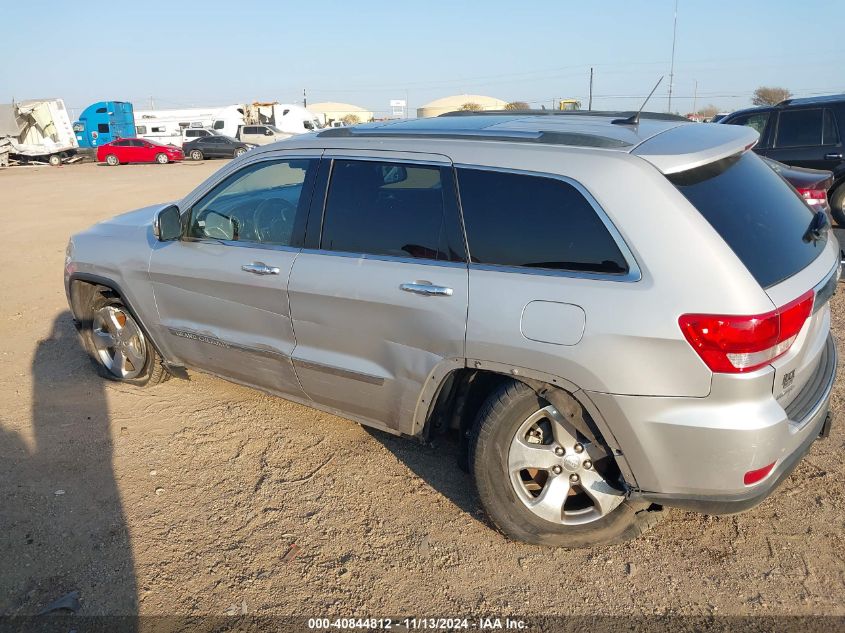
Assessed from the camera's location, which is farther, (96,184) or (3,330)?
(96,184)

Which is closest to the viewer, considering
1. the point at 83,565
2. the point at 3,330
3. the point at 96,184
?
the point at 83,565

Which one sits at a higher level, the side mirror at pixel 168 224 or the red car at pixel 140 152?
the side mirror at pixel 168 224

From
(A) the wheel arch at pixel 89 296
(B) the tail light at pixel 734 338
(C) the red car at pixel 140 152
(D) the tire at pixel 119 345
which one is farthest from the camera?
(C) the red car at pixel 140 152

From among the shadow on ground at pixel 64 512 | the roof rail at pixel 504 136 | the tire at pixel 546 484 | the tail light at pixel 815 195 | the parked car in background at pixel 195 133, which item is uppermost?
the roof rail at pixel 504 136

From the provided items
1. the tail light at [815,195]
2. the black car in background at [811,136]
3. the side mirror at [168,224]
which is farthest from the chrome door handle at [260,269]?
the black car in background at [811,136]

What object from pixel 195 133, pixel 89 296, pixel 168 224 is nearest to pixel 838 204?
pixel 168 224

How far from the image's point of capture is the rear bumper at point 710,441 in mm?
2379

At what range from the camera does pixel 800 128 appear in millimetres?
8906

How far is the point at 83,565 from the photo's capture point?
9.75ft

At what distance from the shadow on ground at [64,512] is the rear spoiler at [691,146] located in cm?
282

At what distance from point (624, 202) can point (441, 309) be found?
872mm

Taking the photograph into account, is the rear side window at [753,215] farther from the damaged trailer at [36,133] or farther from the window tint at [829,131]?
the damaged trailer at [36,133]

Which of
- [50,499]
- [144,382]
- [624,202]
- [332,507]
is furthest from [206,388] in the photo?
[624,202]

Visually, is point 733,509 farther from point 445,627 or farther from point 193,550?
point 193,550
